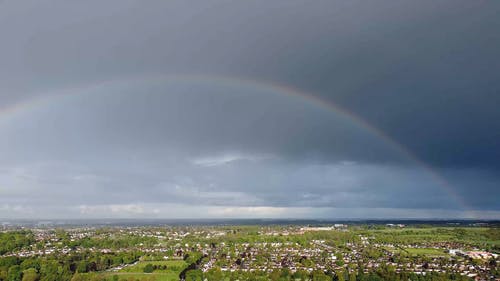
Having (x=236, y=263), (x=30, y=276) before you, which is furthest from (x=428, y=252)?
(x=30, y=276)

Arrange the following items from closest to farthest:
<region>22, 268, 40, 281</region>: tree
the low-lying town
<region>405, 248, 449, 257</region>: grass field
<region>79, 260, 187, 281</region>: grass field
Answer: <region>22, 268, 40, 281</region>: tree < <region>79, 260, 187, 281</region>: grass field < the low-lying town < <region>405, 248, 449, 257</region>: grass field

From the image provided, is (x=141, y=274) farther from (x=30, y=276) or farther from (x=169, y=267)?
(x=30, y=276)

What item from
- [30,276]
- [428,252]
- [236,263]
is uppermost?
[30,276]

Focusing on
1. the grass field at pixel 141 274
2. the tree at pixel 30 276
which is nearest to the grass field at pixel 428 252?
the grass field at pixel 141 274

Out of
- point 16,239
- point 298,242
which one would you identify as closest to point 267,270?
point 298,242

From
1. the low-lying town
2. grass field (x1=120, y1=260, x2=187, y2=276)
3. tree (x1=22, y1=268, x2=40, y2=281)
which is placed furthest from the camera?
grass field (x1=120, y1=260, x2=187, y2=276)

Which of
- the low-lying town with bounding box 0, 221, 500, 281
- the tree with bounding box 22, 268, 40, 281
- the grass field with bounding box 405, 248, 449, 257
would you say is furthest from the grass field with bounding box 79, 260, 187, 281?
the grass field with bounding box 405, 248, 449, 257

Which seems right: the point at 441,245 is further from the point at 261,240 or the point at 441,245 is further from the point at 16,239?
the point at 16,239

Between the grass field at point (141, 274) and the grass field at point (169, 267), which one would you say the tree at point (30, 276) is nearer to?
the grass field at point (141, 274)

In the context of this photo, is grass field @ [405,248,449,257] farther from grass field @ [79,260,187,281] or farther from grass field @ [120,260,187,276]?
grass field @ [79,260,187,281]

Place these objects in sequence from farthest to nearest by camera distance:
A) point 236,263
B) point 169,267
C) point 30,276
Result: point 236,263 < point 169,267 < point 30,276

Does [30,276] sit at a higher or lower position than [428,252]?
higher

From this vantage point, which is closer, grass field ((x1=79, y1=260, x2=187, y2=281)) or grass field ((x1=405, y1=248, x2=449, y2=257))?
grass field ((x1=79, y1=260, x2=187, y2=281))
